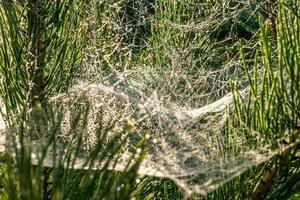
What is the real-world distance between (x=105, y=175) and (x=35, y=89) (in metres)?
0.94

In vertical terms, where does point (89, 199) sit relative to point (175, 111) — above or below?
above

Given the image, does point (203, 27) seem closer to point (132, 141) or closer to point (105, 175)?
point (132, 141)

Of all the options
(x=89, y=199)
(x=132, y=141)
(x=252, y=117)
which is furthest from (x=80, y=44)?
(x=89, y=199)

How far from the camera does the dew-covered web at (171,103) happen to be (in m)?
1.20

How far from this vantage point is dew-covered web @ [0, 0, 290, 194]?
1200 mm

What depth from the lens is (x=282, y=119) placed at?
1.10 meters

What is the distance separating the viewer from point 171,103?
2193mm

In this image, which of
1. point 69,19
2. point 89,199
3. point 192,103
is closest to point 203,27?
point 192,103

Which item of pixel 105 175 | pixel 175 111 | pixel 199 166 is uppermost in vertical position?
pixel 105 175

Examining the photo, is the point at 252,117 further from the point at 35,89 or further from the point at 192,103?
the point at 192,103

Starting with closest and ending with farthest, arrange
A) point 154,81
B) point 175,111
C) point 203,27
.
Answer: point 175,111 < point 154,81 < point 203,27

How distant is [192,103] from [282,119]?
136cm

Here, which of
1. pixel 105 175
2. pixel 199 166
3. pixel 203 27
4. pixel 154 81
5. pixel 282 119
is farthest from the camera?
pixel 203 27

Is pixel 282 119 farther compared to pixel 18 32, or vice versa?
pixel 18 32
